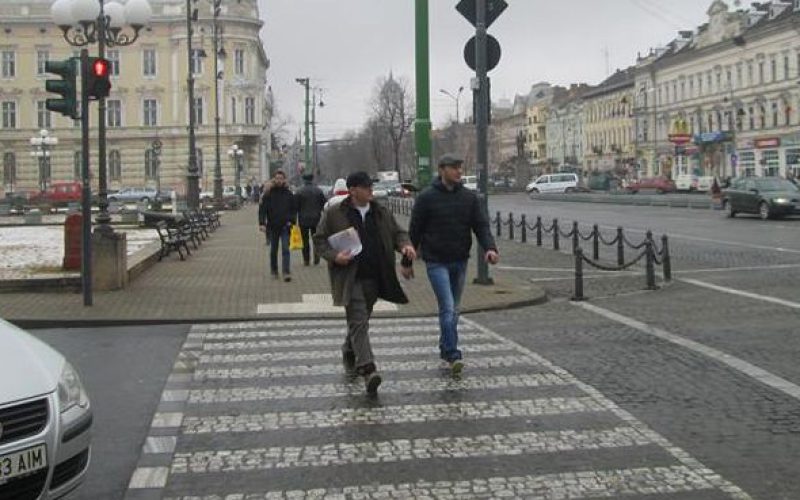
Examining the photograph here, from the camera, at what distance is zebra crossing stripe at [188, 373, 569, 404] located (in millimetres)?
7832

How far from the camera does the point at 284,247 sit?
53.8 ft

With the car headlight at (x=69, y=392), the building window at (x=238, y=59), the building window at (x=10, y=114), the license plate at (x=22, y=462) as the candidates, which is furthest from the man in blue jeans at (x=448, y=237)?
the building window at (x=10, y=114)

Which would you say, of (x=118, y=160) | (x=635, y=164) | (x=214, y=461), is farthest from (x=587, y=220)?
(x=635, y=164)

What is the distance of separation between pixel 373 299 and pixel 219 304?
19.8ft

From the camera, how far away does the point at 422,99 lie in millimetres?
19516

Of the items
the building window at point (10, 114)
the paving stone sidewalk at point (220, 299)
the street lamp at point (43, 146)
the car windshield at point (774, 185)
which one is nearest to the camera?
the paving stone sidewalk at point (220, 299)

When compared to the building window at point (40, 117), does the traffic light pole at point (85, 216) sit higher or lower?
lower

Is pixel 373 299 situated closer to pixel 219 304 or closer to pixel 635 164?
pixel 219 304

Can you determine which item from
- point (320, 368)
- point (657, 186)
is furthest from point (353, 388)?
point (657, 186)

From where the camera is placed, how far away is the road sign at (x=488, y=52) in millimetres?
15750

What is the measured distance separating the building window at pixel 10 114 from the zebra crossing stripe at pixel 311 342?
305 ft

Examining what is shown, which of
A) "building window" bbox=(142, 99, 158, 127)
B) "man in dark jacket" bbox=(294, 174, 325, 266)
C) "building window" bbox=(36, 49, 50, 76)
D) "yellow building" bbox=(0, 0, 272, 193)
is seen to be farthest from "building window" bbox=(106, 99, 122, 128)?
"man in dark jacket" bbox=(294, 174, 325, 266)

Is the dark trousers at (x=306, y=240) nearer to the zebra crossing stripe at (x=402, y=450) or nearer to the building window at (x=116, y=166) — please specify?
the zebra crossing stripe at (x=402, y=450)

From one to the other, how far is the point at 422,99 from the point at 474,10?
4.00 metres
